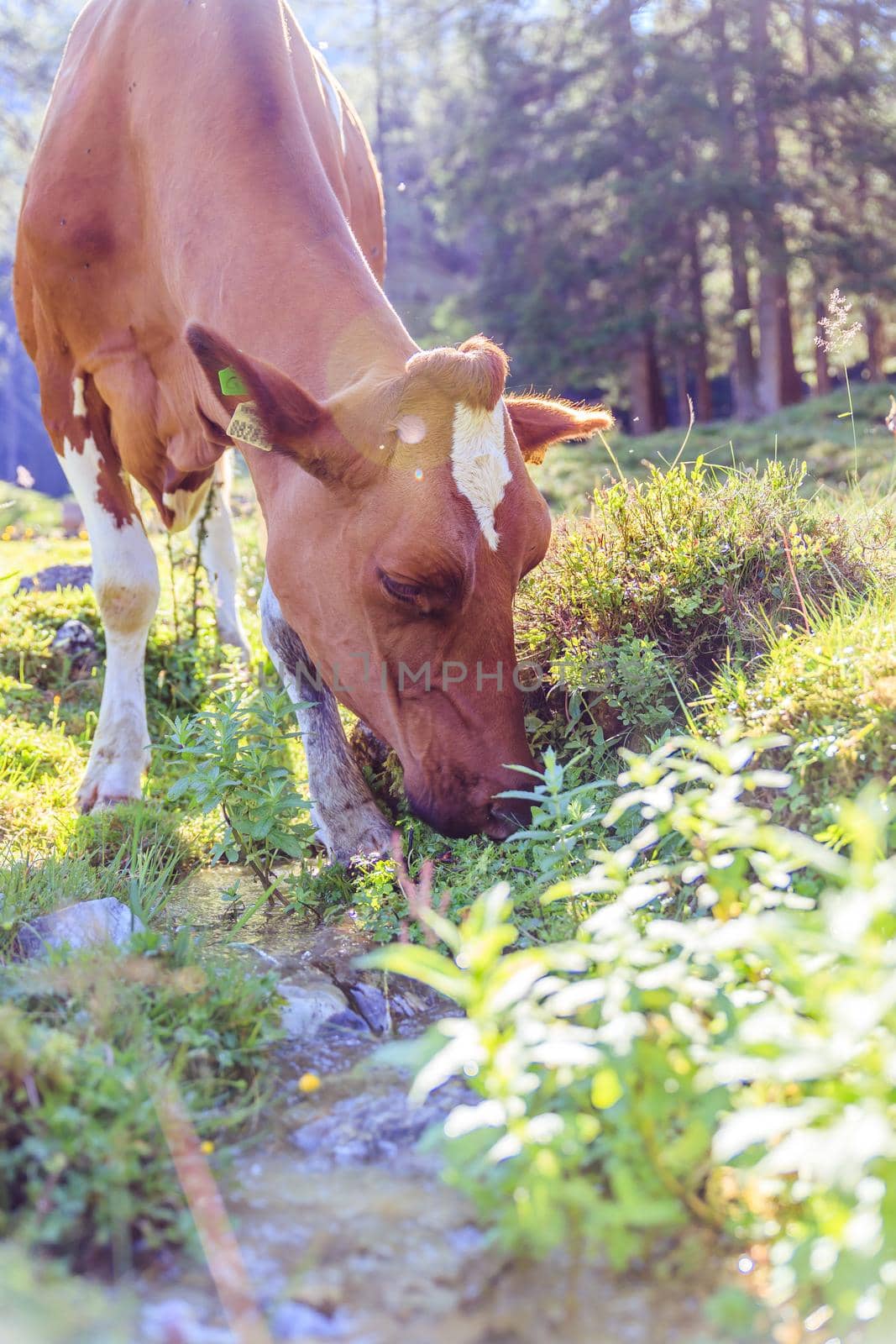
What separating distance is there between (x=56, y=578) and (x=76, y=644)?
41.4 inches

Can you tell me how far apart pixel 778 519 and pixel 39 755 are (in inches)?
103

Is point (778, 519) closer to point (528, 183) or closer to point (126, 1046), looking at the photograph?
point (126, 1046)

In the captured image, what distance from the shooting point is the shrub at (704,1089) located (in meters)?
1.30

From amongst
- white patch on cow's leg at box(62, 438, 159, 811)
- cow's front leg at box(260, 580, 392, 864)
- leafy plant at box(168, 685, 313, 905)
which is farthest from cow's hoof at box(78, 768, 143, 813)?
leafy plant at box(168, 685, 313, 905)

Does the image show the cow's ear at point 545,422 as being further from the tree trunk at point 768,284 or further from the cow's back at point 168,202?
the tree trunk at point 768,284

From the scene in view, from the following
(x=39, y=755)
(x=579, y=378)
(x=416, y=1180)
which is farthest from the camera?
(x=579, y=378)

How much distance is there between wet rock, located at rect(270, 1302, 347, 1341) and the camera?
1.40 m

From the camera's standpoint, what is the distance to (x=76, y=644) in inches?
198

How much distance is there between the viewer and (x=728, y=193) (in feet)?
50.6

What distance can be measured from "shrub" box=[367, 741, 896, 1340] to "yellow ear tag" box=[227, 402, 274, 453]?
158cm

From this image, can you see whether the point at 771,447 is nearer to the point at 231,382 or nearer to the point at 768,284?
the point at 768,284

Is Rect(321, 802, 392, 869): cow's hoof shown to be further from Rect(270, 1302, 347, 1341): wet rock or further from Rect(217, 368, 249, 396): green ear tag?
Rect(270, 1302, 347, 1341): wet rock

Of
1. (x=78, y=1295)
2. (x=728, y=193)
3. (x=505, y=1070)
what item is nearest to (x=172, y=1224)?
(x=78, y=1295)

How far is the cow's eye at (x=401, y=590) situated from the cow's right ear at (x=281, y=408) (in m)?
0.32
